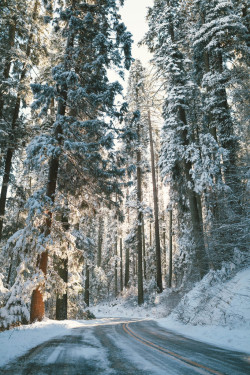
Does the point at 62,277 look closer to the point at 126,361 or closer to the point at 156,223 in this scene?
the point at 126,361

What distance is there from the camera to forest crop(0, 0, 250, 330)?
30.8 feet

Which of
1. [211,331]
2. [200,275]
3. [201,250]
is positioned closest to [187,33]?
[201,250]

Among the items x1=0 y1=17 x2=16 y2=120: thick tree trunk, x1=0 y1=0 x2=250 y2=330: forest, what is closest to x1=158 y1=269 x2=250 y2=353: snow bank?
x1=0 y1=0 x2=250 y2=330: forest

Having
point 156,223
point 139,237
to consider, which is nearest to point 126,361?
point 139,237

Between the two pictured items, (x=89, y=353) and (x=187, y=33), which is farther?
(x=187, y=33)

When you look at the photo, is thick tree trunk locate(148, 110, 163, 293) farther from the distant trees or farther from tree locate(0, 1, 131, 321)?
tree locate(0, 1, 131, 321)

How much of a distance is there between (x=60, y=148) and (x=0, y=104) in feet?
21.6

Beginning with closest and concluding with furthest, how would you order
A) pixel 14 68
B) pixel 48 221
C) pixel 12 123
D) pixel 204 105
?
pixel 48 221
pixel 12 123
pixel 14 68
pixel 204 105

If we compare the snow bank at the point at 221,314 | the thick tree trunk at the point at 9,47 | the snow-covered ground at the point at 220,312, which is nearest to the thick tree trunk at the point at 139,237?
the snow-covered ground at the point at 220,312

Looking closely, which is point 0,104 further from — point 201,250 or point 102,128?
point 201,250

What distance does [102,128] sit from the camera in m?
11.8

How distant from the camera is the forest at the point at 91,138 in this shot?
9398 mm

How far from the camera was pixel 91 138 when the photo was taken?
1208 cm

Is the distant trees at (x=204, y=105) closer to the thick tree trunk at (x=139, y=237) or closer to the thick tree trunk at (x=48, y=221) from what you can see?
the thick tree trunk at (x=139, y=237)
